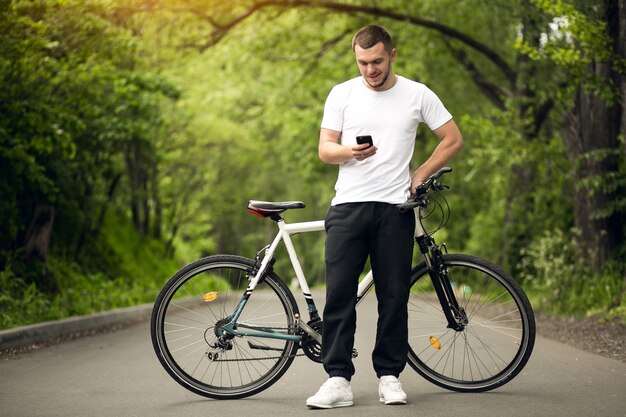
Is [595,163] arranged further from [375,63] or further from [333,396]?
[333,396]

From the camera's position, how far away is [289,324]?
5.64 m

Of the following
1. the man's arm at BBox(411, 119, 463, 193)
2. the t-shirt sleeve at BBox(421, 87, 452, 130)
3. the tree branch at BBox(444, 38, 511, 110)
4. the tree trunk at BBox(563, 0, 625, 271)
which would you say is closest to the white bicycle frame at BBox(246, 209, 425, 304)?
the man's arm at BBox(411, 119, 463, 193)

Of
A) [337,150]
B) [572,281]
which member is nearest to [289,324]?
[337,150]

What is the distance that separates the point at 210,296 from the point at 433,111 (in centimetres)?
183

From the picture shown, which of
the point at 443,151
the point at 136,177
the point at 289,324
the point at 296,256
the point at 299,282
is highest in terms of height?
the point at 443,151

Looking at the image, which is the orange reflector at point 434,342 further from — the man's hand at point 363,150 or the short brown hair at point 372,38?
the short brown hair at point 372,38

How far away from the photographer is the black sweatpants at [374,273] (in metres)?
5.40

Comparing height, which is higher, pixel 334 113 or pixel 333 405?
pixel 334 113

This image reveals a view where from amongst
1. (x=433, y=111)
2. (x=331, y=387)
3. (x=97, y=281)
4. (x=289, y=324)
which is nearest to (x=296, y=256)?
(x=289, y=324)

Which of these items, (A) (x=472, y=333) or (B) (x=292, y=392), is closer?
(A) (x=472, y=333)

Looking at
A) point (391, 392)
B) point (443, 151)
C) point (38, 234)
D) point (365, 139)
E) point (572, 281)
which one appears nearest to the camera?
point (365, 139)

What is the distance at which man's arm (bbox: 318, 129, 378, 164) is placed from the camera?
514 centimetres

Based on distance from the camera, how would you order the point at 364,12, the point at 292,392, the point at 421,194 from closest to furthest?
the point at 421,194
the point at 292,392
the point at 364,12

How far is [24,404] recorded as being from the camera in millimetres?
5676
